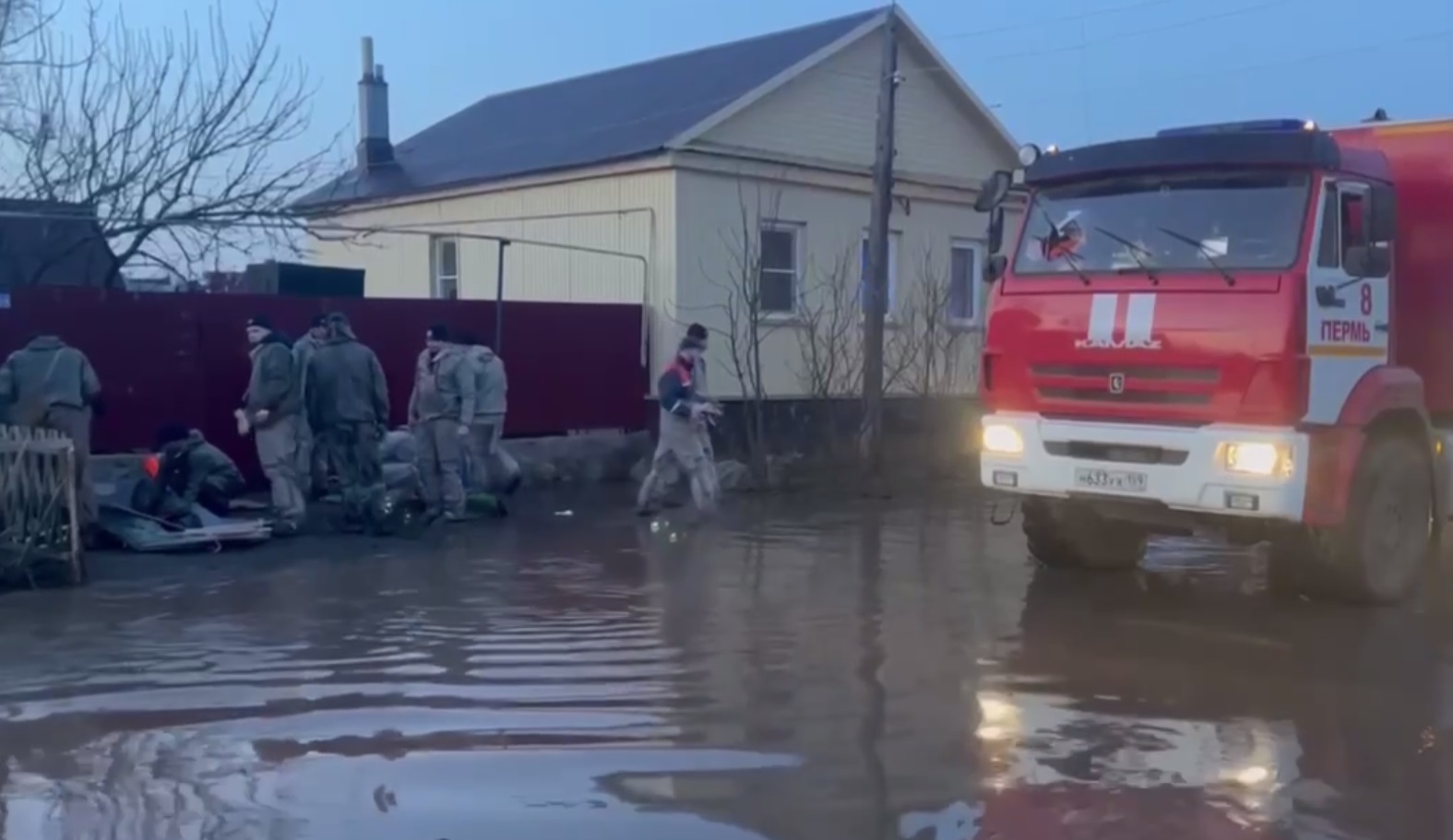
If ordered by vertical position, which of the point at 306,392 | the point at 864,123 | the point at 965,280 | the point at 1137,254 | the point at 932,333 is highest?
the point at 864,123

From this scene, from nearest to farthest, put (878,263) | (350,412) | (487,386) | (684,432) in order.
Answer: (350,412), (684,432), (487,386), (878,263)

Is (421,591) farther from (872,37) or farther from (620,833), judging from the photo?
(872,37)

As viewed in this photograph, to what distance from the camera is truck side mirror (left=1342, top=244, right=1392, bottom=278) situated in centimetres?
974

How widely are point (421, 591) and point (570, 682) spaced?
3180 millimetres

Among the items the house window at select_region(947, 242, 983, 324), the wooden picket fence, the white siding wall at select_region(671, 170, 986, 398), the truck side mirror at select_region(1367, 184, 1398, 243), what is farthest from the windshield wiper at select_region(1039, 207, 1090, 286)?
the house window at select_region(947, 242, 983, 324)

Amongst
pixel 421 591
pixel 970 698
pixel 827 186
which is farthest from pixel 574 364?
pixel 970 698

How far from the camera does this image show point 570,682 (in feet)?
26.4

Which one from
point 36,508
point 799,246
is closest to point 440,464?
point 36,508

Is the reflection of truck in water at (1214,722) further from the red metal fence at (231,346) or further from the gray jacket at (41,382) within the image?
the red metal fence at (231,346)

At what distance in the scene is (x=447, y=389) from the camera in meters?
14.4

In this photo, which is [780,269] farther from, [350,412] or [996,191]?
[996,191]

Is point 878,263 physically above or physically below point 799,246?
below

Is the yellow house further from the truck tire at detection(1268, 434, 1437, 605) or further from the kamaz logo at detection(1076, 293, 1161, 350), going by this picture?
the truck tire at detection(1268, 434, 1437, 605)

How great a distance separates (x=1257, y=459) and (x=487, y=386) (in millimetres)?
7767
